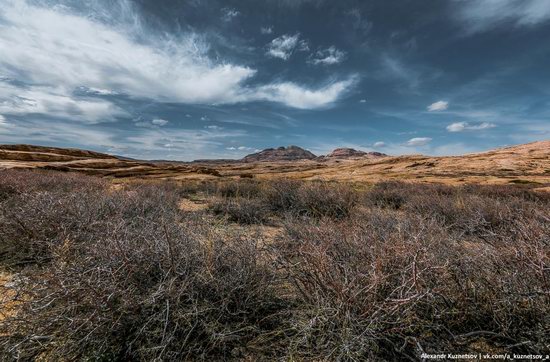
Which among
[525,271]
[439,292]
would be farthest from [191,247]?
[525,271]

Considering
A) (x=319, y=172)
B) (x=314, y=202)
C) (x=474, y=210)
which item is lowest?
(x=319, y=172)

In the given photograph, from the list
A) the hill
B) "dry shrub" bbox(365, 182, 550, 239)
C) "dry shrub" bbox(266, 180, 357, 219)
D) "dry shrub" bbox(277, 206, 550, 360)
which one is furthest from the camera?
the hill

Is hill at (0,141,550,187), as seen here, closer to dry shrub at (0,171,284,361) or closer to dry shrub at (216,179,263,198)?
dry shrub at (216,179,263,198)

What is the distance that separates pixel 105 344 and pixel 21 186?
920cm

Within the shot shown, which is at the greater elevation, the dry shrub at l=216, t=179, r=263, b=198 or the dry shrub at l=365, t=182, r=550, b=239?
the dry shrub at l=365, t=182, r=550, b=239

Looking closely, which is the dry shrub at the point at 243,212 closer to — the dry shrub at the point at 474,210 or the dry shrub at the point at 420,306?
the dry shrub at the point at 474,210

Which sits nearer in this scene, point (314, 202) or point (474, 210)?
point (474, 210)

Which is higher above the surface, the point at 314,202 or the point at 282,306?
the point at 314,202

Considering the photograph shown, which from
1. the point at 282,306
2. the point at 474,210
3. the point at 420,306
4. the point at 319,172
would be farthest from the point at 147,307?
the point at 319,172

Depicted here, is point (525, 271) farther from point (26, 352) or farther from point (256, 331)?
point (26, 352)

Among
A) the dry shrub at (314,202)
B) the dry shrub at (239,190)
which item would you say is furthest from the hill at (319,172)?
the dry shrub at (314,202)

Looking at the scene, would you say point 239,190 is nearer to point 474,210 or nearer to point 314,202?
point 314,202

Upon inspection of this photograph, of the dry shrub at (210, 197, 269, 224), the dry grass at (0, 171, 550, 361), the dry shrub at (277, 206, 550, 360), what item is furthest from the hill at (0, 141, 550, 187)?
the dry grass at (0, 171, 550, 361)

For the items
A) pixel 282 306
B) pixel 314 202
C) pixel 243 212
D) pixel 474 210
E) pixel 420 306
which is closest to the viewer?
pixel 420 306
